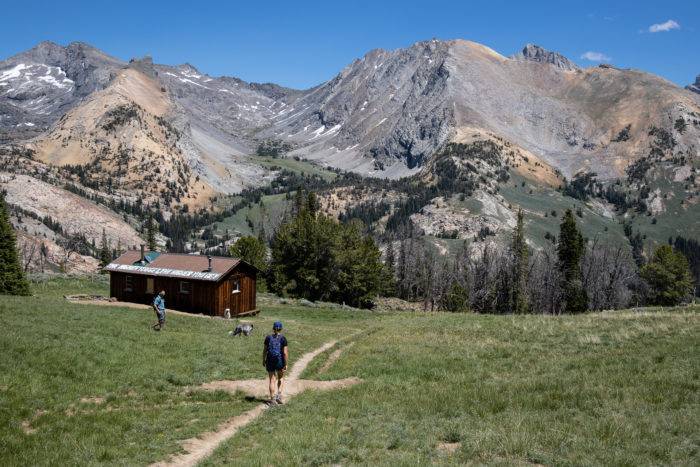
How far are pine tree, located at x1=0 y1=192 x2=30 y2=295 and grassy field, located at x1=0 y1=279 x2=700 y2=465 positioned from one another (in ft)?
78.7

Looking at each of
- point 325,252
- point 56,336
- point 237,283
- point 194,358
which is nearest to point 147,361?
point 194,358

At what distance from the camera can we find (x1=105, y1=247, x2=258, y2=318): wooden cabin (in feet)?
151

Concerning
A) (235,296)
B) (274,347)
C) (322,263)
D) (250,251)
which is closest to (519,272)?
(322,263)

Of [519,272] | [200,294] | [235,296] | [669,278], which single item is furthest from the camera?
[669,278]

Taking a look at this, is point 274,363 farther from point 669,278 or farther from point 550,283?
point 669,278

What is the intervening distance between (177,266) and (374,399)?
3496 cm

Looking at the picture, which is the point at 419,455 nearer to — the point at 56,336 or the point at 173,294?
the point at 56,336

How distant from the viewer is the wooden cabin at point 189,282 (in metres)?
45.9

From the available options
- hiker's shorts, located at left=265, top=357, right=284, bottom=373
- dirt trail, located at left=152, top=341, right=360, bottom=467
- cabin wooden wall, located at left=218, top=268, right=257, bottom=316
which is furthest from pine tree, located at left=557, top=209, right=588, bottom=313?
hiker's shorts, located at left=265, top=357, right=284, bottom=373

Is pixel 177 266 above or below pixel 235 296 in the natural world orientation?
above

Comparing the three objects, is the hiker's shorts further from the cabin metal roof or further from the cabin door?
the cabin door

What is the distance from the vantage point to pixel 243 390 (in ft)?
65.9

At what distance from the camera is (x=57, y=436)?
12828 mm

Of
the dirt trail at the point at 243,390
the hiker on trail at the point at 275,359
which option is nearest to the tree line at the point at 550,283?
the dirt trail at the point at 243,390
